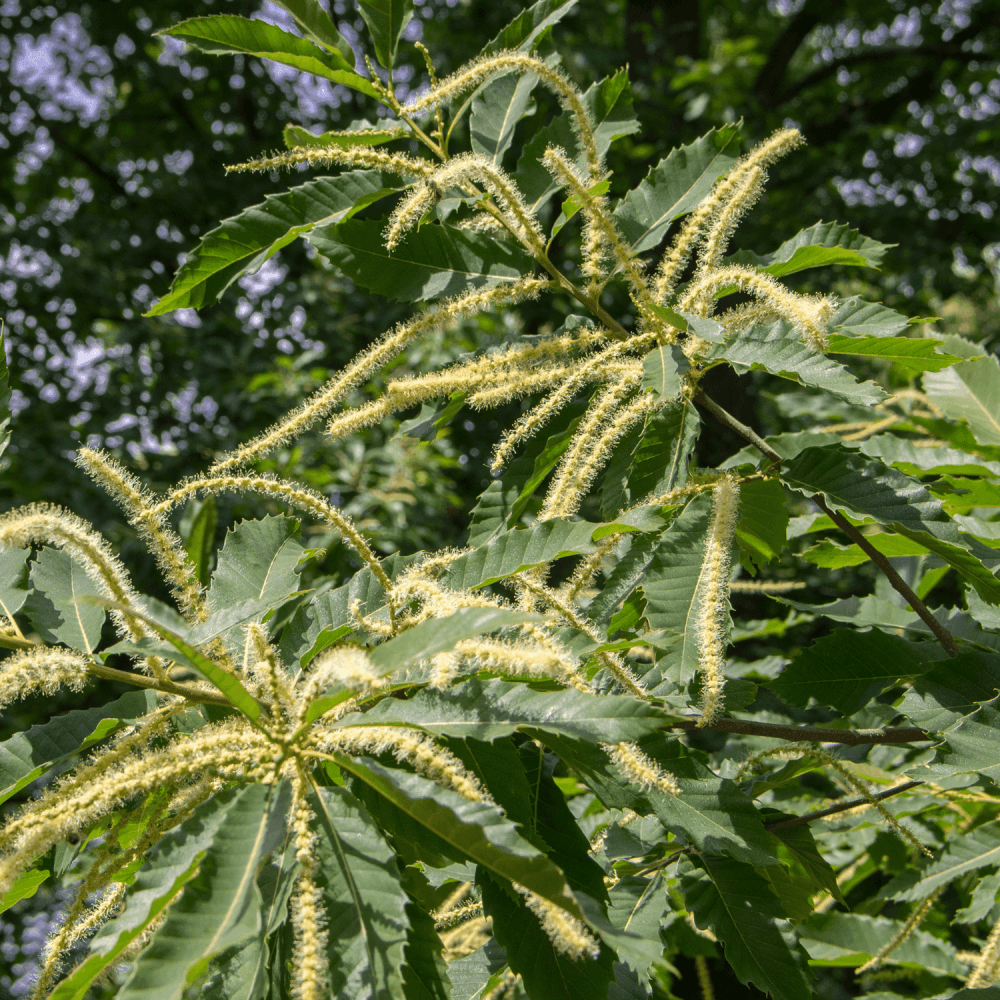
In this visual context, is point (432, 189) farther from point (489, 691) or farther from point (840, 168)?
point (840, 168)

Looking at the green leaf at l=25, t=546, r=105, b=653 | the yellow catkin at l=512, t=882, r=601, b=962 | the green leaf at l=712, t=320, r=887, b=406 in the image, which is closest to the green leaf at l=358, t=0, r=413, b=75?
the green leaf at l=712, t=320, r=887, b=406

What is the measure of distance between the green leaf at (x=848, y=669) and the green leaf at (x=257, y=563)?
0.95 m

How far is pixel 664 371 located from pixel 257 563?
771 mm

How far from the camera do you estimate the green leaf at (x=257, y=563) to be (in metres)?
1.39

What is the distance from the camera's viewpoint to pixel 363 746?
963 millimetres

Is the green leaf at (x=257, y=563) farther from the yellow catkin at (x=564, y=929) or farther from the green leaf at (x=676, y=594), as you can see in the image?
the yellow catkin at (x=564, y=929)

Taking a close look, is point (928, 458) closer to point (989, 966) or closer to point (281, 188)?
point (989, 966)

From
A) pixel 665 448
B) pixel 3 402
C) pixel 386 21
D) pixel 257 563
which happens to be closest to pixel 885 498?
pixel 665 448

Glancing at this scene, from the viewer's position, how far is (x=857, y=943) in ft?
6.96

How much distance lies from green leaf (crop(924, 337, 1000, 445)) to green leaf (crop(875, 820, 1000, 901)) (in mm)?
925

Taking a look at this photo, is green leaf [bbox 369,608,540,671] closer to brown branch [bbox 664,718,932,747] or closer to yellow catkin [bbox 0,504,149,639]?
yellow catkin [bbox 0,504,149,639]

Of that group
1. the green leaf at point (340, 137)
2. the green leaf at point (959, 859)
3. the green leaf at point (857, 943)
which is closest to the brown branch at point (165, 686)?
the green leaf at point (340, 137)

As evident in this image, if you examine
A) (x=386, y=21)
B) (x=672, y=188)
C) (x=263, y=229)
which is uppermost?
(x=386, y=21)

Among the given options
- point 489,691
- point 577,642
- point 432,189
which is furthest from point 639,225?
point 489,691
